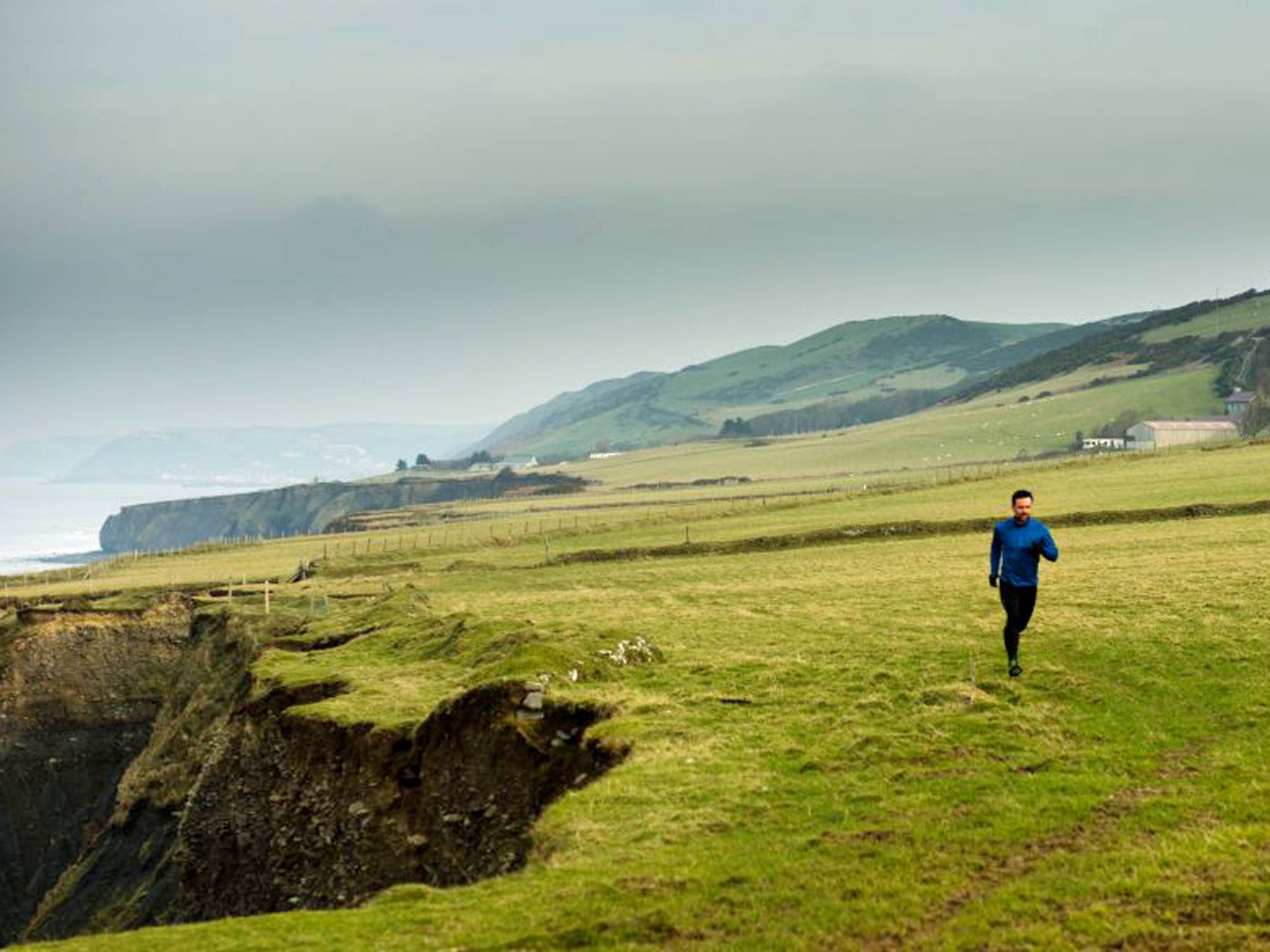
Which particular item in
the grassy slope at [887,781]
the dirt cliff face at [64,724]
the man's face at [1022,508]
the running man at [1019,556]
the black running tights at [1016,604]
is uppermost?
the man's face at [1022,508]

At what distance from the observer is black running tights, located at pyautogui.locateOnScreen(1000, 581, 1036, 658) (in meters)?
27.4

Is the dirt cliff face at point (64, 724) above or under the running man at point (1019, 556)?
under

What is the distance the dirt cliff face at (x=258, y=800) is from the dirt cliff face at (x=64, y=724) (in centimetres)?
15

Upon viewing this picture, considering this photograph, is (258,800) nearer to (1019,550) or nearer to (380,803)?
(380,803)

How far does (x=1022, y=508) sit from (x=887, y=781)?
24.1 ft

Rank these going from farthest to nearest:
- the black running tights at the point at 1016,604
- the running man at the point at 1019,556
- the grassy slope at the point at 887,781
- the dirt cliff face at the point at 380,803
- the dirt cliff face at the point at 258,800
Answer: the dirt cliff face at the point at 258,800 < the dirt cliff face at the point at 380,803 < the black running tights at the point at 1016,604 < the running man at the point at 1019,556 < the grassy slope at the point at 887,781

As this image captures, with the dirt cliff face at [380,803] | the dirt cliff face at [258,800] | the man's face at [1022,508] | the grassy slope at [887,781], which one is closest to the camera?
the grassy slope at [887,781]

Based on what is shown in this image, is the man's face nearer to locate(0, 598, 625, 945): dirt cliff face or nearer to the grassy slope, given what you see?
the grassy slope

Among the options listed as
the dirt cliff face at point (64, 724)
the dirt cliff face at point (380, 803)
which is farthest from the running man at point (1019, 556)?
the dirt cliff face at point (64, 724)

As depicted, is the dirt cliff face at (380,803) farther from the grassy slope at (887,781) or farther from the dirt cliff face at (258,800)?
the grassy slope at (887,781)

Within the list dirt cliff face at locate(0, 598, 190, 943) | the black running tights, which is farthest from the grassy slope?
dirt cliff face at locate(0, 598, 190, 943)

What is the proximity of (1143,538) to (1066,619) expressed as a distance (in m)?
28.8

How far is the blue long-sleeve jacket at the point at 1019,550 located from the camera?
2702 centimetres

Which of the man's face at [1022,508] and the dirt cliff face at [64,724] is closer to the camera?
the man's face at [1022,508]
